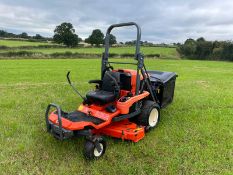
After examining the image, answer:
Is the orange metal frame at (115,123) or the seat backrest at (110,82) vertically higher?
the seat backrest at (110,82)

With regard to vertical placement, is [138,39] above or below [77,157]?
above

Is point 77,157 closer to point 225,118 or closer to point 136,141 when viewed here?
point 136,141

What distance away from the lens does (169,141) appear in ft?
16.1

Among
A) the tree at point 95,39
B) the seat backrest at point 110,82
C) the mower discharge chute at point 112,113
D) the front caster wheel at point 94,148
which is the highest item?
the tree at point 95,39

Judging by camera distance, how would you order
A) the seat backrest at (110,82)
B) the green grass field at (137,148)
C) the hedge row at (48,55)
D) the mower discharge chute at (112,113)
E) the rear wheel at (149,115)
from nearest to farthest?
the green grass field at (137,148) < the mower discharge chute at (112,113) < the seat backrest at (110,82) < the rear wheel at (149,115) < the hedge row at (48,55)

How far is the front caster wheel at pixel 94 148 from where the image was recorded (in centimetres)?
401

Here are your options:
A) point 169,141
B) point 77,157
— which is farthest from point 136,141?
point 77,157

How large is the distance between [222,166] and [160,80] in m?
2.45

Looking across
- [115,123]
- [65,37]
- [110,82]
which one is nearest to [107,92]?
[110,82]

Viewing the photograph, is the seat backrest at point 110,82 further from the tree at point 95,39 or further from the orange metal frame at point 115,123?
the tree at point 95,39

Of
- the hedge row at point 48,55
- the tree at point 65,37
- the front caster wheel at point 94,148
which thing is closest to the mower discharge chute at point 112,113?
the front caster wheel at point 94,148

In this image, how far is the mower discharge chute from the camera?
4.18 metres

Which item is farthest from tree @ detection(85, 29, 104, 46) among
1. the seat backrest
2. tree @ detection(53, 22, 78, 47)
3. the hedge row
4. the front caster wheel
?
the front caster wheel

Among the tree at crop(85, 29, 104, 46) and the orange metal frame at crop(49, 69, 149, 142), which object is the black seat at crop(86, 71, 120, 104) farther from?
the tree at crop(85, 29, 104, 46)
